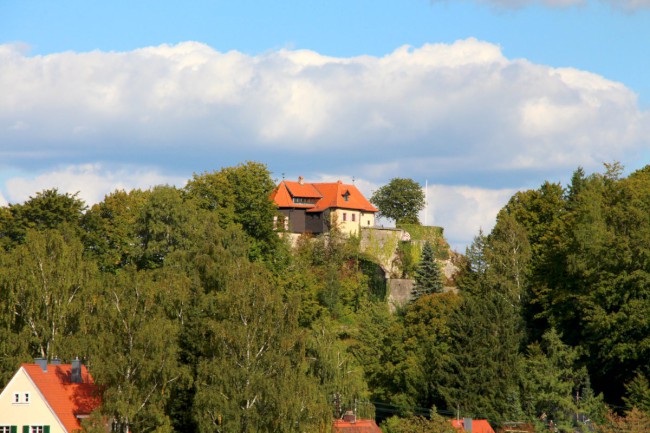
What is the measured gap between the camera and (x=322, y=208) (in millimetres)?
100062

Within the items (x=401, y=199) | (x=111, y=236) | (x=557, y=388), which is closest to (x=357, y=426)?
(x=557, y=388)

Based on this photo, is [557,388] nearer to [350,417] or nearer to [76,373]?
[350,417]

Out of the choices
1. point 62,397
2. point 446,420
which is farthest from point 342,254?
point 62,397

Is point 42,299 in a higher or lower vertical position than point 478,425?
higher

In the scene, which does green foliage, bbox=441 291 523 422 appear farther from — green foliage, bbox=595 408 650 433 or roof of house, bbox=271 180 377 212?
roof of house, bbox=271 180 377 212

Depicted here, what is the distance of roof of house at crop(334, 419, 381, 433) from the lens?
60188mm

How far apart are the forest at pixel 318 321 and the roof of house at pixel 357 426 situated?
139 cm

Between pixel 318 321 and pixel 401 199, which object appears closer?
pixel 318 321

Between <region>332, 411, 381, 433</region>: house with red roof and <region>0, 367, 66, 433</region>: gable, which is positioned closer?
<region>0, 367, 66, 433</region>: gable

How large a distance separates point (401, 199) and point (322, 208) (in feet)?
55.4

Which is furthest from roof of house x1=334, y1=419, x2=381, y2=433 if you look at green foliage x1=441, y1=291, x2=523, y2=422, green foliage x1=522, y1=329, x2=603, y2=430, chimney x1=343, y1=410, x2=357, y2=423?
green foliage x1=522, y1=329, x2=603, y2=430

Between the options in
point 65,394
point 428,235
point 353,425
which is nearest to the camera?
point 65,394

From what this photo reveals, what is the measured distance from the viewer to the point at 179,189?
9356 cm

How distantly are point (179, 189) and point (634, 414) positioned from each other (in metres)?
43.3
